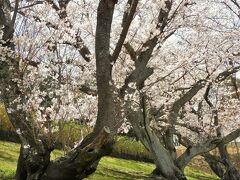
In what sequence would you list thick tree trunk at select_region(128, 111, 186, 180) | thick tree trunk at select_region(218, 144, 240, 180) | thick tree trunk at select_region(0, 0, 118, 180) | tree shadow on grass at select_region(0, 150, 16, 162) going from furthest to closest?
thick tree trunk at select_region(218, 144, 240, 180) < tree shadow on grass at select_region(0, 150, 16, 162) < thick tree trunk at select_region(128, 111, 186, 180) < thick tree trunk at select_region(0, 0, 118, 180)

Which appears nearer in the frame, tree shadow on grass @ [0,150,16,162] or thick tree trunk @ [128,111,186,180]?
thick tree trunk @ [128,111,186,180]

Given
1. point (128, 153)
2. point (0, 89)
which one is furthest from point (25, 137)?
point (128, 153)

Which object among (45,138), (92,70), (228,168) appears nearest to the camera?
(45,138)

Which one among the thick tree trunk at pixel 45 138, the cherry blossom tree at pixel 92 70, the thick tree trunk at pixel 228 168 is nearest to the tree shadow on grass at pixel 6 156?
the cherry blossom tree at pixel 92 70

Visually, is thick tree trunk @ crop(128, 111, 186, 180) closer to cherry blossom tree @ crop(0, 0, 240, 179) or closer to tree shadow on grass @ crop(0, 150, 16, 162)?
cherry blossom tree @ crop(0, 0, 240, 179)

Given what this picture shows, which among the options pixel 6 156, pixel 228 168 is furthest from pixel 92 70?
pixel 228 168

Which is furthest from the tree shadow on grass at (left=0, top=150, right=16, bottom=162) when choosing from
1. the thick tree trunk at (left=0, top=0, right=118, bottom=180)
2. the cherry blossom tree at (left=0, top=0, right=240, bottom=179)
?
the thick tree trunk at (left=0, top=0, right=118, bottom=180)

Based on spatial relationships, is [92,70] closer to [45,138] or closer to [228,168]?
[45,138]

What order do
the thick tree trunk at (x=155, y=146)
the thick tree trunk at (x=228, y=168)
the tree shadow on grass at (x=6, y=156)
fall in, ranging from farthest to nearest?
the thick tree trunk at (x=228, y=168) → the tree shadow on grass at (x=6, y=156) → the thick tree trunk at (x=155, y=146)

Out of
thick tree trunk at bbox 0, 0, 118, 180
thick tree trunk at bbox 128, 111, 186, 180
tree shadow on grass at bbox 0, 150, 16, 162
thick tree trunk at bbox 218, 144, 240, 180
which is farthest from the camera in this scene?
thick tree trunk at bbox 218, 144, 240, 180

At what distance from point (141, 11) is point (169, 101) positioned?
4106mm

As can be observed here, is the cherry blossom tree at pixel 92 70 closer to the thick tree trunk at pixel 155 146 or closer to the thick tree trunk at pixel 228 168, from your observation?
the thick tree trunk at pixel 155 146

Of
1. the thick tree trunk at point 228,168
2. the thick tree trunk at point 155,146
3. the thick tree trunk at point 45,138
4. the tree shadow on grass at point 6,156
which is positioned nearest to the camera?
the thick tree trunk at point 45,138

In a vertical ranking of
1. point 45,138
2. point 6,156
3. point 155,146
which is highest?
point 155,146
